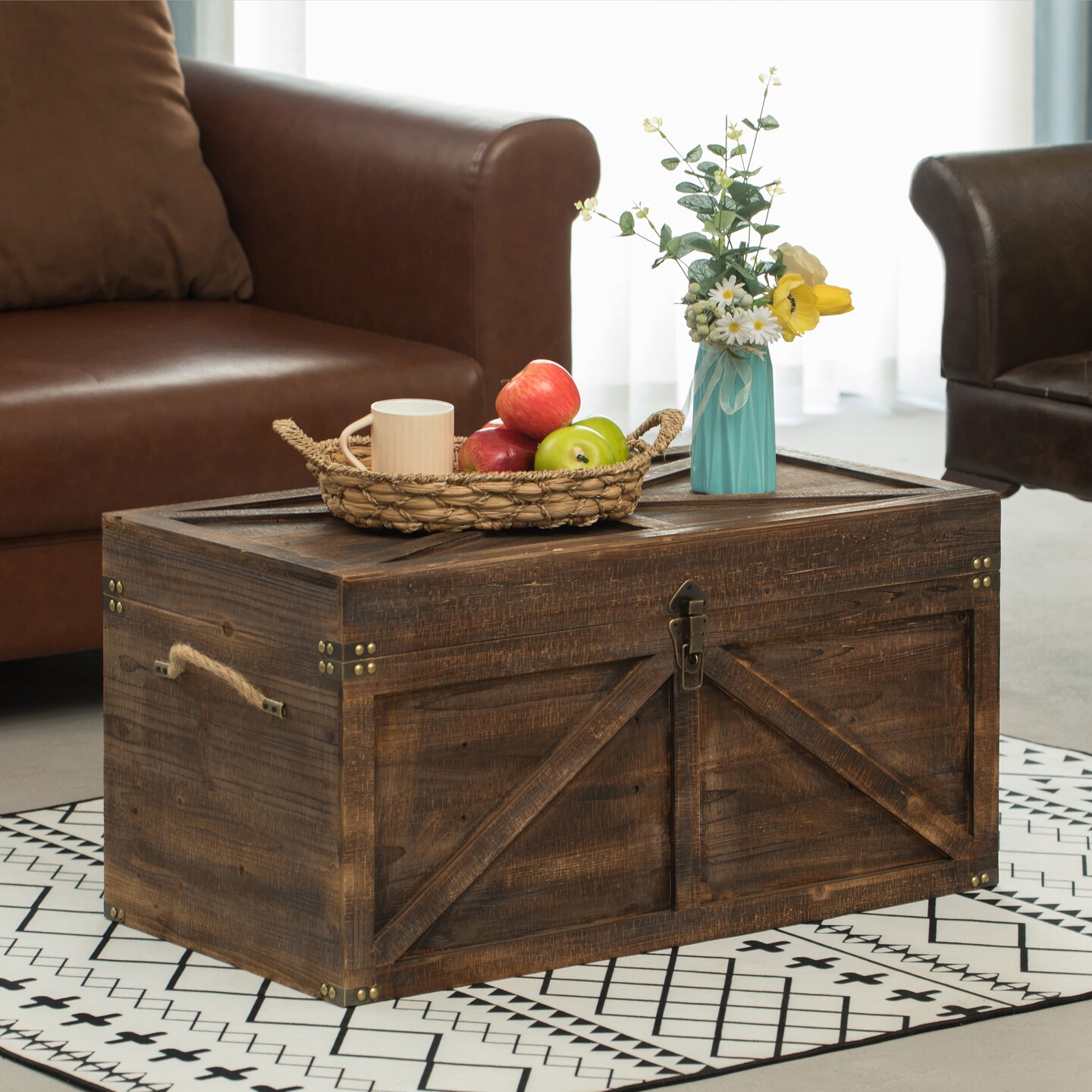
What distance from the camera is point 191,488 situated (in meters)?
2.29

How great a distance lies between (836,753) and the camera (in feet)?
5.71

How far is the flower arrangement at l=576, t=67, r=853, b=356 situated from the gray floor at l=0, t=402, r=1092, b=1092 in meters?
0.64

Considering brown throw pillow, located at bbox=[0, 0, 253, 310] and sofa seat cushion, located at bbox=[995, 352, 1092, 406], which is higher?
brown throw pillow, located at bbox=[0, 0, 253, 310]

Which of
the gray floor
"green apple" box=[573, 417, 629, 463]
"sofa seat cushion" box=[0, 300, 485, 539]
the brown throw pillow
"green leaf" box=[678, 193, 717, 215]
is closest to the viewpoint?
the gray floor

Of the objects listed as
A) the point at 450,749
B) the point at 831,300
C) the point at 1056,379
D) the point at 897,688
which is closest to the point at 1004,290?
the point at 1056,379

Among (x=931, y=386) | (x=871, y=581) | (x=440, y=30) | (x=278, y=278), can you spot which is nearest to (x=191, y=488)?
(x=278, y=278)

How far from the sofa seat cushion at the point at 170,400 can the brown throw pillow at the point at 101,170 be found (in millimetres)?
138

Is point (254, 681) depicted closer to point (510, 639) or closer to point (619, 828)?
point (510, 639)


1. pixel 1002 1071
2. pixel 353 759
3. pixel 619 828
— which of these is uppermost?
pixel 353 759

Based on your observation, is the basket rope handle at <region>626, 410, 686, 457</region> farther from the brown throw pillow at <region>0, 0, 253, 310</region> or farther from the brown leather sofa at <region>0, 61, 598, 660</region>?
the brown throw pillow at <region>0, 0, 253, 310</region>

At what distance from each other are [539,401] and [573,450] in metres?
0.07

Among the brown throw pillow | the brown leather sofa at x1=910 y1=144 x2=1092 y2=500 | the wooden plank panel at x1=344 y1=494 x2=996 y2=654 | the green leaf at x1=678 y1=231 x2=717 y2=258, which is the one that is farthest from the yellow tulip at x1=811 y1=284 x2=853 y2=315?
the brown throw pillow

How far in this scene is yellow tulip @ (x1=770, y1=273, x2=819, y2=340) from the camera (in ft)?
5.88

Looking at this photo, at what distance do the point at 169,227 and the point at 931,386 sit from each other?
93.0 inches
